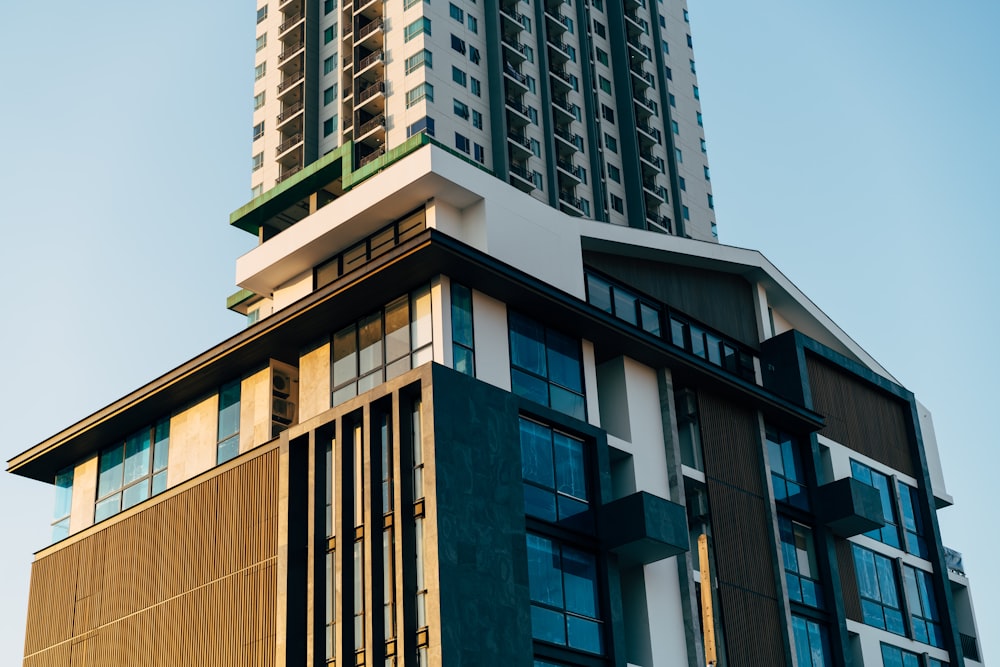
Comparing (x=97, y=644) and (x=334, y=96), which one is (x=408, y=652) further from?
(x=334, y=96)

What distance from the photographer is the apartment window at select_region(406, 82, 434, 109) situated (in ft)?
249

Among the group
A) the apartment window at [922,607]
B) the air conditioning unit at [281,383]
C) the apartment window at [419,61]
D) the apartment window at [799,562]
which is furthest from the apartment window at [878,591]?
the apartment window at [419,61]

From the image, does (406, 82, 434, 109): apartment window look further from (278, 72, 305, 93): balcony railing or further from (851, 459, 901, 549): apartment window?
(851, 459, 901, 549): apartment window

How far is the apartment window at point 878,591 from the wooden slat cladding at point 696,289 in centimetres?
867

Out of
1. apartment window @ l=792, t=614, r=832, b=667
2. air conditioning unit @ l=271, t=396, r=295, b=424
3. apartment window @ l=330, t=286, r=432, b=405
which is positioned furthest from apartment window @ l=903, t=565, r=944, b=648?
air conditioning unit @ l=271, t=396, r=295, b=424

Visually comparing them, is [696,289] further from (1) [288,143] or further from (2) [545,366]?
(1) [288,143]

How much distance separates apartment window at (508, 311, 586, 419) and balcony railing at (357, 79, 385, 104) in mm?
43235

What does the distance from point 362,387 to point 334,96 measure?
4964 centimetres

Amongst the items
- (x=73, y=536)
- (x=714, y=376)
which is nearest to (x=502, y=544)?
(x=714, y=376)

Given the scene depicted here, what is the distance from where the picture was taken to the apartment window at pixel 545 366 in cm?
3644

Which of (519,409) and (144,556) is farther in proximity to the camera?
(144,556)

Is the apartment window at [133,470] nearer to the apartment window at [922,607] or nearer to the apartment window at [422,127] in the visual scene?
the apartment window at [922,607]

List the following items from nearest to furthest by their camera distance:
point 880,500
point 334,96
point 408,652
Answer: point 408,652
point 880,500
point 334,96

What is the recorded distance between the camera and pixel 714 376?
138 feet
